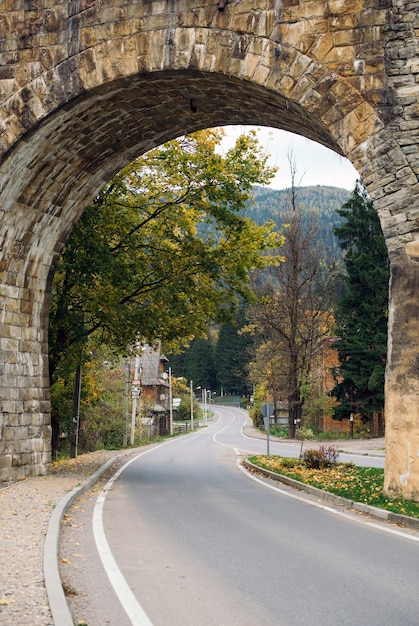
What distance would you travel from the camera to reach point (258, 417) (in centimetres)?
7106

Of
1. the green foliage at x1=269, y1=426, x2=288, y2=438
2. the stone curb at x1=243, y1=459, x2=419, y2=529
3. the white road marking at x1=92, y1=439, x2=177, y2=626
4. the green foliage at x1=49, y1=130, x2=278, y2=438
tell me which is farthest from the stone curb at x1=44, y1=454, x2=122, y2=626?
the green foliage at x1=269, y1=426, x2=288, y2=438

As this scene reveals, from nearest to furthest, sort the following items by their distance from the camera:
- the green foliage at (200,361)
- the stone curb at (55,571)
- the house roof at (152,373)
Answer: the stone curb at (55,571) < the house roof at (152,373) < the green foliage at (200,361)

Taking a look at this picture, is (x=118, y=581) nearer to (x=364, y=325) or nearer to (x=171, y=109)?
(x=171, y=109)

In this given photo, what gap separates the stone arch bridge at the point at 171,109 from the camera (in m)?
11.6

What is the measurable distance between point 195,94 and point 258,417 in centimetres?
5847

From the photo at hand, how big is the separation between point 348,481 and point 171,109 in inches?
354

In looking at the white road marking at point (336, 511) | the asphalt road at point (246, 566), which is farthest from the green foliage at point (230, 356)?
the asphalt road at point (246, 566)

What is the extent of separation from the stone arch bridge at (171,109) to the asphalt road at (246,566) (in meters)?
2.56

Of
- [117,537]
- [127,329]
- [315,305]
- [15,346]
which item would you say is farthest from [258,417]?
[117,537]

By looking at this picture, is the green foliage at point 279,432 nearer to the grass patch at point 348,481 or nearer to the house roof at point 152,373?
the house roof at point 152,373

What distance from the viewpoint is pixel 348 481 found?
1584 centimetres

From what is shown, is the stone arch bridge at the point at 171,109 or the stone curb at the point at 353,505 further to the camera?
the stone arch bridge at the point at 171,109

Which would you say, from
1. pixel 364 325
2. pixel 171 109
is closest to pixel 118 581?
pixel 171 109

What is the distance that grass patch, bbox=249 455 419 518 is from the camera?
11.3 meters
